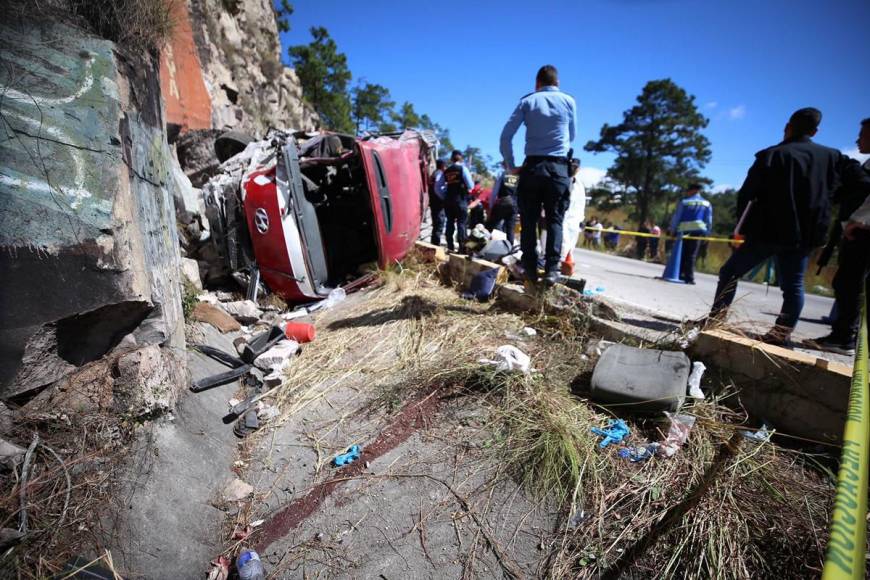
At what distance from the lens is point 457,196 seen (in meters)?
6.54

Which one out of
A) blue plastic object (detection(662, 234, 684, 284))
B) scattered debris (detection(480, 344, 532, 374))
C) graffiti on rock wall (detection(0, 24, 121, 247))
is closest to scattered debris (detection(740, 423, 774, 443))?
scattered debris (detection(480, 344, 532, 374))

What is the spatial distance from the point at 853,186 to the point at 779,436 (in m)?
2.41

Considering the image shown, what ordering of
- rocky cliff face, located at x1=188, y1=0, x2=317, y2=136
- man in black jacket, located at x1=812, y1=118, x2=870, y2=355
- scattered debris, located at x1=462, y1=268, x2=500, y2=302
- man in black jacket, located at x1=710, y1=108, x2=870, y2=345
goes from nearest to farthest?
man in black jacket, located at x1=710, y1=108, x2=870, y2=345, man in black jacket, located at x1=812, y1=118, x2=870, y2=355, scattered debris, located at x1=462, y1=268, x2=500, y2=302, rocky cliff face, located at x1=188, y1=0, x2=317, y2=136

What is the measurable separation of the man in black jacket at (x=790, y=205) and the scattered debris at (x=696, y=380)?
1.77 feet

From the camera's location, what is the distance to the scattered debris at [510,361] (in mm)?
2592

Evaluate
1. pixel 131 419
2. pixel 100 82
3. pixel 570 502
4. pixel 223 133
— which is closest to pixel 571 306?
pixel 570 502

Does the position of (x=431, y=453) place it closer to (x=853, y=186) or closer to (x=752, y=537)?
(x=752, y=537)

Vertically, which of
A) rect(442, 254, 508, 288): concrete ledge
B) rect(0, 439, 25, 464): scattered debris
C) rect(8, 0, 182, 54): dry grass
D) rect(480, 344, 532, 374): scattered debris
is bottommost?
rect(480, 344, 532, 374): scattered debris

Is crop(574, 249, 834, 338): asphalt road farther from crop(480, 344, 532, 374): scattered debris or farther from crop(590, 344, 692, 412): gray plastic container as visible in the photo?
crop(480, 344, 532, 374): scattered debris

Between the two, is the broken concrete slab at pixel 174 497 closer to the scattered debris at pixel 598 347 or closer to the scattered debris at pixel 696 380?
the scattered debris at pixel 598 347

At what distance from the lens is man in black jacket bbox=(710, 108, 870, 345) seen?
2.75 m

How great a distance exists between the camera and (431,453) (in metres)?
2.19

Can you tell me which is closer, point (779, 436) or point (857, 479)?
point (857, 479)

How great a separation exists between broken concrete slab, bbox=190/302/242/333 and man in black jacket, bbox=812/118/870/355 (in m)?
5.00
